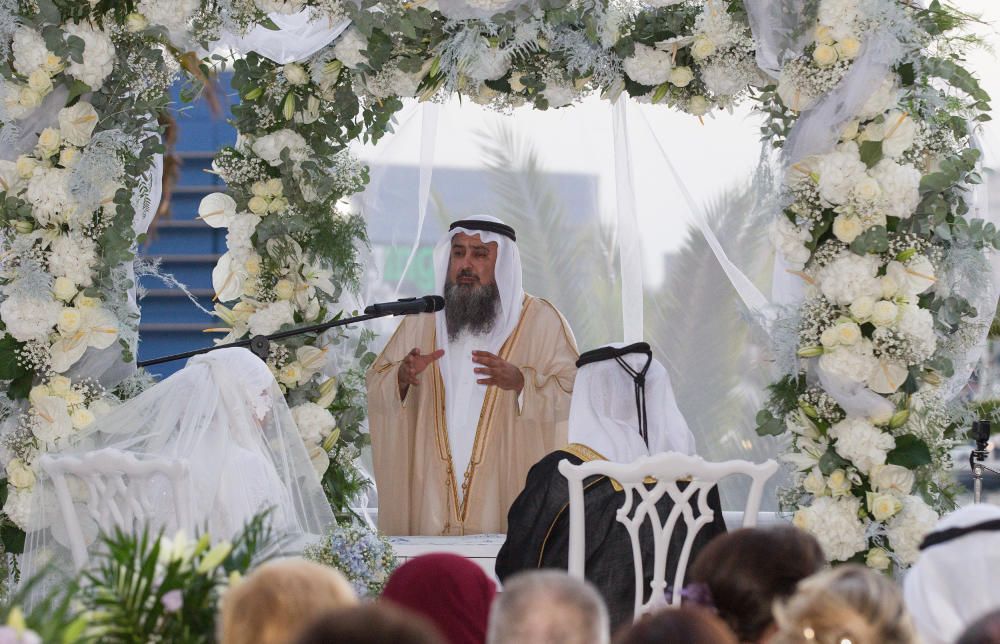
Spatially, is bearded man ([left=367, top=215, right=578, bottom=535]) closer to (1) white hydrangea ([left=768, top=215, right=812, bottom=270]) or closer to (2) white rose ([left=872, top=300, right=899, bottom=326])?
(1) white hydrangea ([left=768, top=215, right=812, bottom=270])

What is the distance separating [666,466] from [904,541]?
120 centimetres

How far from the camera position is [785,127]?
16.9 ft

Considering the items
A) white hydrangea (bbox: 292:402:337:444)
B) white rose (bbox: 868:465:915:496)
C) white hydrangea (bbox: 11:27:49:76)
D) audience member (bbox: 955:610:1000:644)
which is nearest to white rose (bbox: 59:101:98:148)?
white hydrangea (bbox: 11:27:49:76)

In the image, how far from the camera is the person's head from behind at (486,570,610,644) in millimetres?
1874

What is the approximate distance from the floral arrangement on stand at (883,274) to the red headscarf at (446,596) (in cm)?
246

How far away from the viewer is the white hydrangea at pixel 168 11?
496cm

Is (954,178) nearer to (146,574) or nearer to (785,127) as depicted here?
(785,127)

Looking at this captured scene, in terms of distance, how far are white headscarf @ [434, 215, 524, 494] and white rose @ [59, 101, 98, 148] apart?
2.14m

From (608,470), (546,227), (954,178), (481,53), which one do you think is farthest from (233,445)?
(546,227)

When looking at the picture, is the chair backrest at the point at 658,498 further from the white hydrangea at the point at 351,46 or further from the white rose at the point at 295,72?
the white rose at the point at 295,72

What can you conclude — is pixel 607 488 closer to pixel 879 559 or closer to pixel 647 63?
pixel 879 559

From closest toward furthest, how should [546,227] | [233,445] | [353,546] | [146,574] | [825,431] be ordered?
[146,574], [353,546], [233,445], [825,431], [546,227]

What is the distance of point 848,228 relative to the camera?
4.70 metres

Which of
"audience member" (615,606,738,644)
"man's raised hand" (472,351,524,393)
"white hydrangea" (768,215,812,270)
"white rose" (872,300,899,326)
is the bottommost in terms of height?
"audience member" (615,606,738,644)
